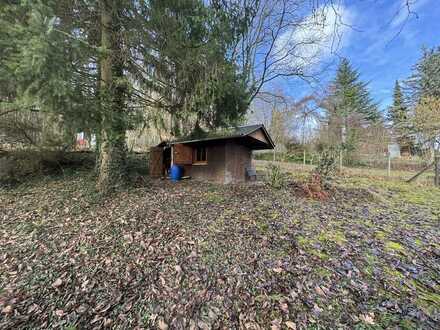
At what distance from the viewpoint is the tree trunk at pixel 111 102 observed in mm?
3883

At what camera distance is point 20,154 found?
6.00m

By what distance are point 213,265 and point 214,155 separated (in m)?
5.94

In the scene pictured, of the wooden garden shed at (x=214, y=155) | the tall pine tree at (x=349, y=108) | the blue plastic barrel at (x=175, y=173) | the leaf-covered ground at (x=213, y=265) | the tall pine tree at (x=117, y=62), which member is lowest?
the leaf-covered ground at (x=213, y=265)

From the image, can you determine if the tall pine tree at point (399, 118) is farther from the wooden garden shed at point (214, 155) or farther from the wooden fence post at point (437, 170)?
the wooden garden shed at point (214, 155)

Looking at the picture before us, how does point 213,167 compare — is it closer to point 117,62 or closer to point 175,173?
point 175,173

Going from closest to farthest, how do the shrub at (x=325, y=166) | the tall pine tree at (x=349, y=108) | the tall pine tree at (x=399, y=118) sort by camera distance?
1. the shrub at (x=325, y=166)
2. the tall pine tree at (x=399, y=118)
3. the tall pine tree at (x=349, y=108)

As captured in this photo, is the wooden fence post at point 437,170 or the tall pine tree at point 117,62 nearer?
the tall pine tree at point 117,62

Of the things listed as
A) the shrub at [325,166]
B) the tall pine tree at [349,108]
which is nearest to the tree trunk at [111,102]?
the shrub at [325,166]

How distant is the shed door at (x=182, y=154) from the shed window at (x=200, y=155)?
0.32 m

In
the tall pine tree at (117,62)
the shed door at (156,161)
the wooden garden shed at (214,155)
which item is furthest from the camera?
the shed door at (156,161)

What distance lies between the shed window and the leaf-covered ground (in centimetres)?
437

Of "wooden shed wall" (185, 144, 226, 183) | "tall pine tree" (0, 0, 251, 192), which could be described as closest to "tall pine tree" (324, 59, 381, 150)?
"wooden shed wall" (185, 144, 226, 183)

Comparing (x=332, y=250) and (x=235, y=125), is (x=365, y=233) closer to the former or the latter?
(x=332, y=250)

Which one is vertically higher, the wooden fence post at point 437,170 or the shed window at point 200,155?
the shed window at point 200,155
